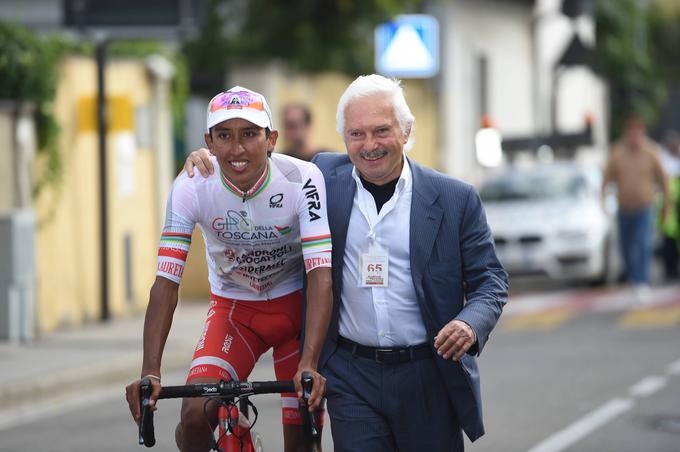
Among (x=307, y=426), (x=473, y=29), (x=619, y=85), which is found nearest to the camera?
(x=307, y=426)

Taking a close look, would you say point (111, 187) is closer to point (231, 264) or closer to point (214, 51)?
point (214, 51)

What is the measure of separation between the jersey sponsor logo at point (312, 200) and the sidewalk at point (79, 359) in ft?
Result: 20.5

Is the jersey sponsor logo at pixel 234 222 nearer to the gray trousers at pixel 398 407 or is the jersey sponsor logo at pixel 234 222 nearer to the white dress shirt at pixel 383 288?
the white dress shirt at pixel 383 288

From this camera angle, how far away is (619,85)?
148 feet

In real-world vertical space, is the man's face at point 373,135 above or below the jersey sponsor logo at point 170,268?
above

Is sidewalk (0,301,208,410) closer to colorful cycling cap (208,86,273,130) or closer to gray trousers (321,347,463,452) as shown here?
gray trousers (321,347,463,452)

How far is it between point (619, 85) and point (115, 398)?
35223 millimetres

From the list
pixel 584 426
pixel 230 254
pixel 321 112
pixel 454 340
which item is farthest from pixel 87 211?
pixel 454 340

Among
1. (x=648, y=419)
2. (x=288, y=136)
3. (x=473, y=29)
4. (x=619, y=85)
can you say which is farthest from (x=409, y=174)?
(x=619, y=85)

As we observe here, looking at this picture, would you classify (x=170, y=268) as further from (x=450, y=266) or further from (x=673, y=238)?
(x=673, y=238)

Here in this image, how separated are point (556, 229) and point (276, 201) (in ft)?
49.7

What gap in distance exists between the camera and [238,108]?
5.22 meters

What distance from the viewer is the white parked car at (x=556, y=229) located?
20.3m

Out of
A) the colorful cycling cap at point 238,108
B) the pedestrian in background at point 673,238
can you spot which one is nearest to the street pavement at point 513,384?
the colorful cycling cap at point 238,108
